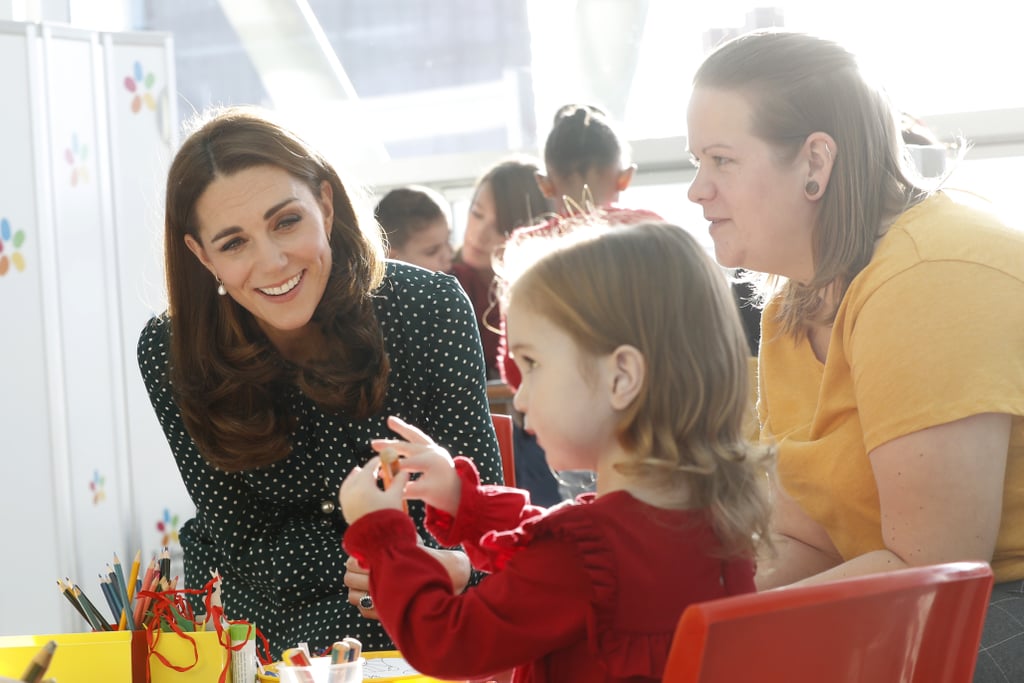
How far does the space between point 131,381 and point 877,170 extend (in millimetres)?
2572

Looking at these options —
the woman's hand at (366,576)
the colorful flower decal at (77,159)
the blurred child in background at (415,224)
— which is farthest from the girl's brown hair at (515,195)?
the woman's hand at (366,576)

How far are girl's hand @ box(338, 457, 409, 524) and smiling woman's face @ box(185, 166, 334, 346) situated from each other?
25.8 inches

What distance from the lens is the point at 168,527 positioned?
3.51 metres

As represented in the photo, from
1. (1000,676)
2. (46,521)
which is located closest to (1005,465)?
(1000,676)

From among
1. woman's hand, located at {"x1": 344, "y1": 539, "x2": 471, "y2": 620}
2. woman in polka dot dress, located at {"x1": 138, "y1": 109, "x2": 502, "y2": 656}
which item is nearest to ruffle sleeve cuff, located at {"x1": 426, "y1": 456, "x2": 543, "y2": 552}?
Answer: woman's hand, located at {"x1": 344, "y1": 539, "x2": 471, "y2": 620}

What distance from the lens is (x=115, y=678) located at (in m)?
1.11

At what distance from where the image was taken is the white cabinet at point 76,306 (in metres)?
3.18

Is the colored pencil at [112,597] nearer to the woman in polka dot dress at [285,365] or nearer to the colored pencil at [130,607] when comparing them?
the colored pencil at [130,607]

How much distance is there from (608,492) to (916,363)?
0.40 meters

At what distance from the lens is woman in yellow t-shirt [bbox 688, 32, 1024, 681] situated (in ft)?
4.03

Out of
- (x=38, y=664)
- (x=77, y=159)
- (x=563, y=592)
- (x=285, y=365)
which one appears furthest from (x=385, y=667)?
(x=77, y=159)

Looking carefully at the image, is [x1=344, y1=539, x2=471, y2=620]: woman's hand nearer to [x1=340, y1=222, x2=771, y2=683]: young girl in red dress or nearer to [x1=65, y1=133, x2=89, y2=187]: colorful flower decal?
[x1=340, y1=222, x2=771, y2=683]: young girl in red dress

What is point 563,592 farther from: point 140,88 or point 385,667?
point 140,88

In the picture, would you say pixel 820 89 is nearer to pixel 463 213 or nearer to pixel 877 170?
pixel 877 170
